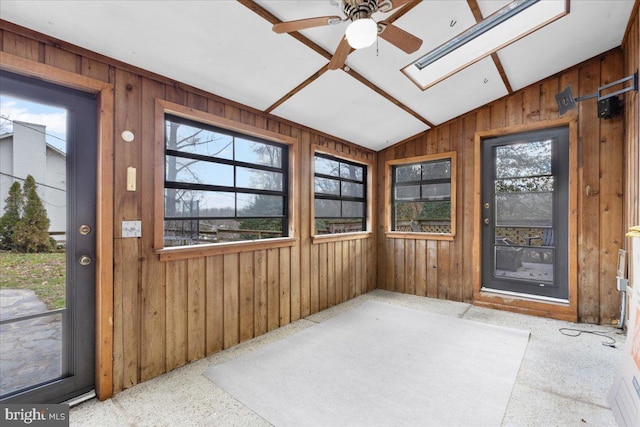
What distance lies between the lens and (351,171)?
4.46 metres

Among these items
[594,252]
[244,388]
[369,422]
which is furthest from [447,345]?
[594,252]

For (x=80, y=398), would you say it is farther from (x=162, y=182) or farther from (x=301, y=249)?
(x=301, y=249)

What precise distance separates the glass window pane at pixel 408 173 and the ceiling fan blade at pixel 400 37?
2809 millimetres

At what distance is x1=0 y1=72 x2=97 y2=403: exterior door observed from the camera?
1707 millimetres

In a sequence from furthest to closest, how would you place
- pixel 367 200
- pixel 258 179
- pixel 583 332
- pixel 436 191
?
pixel 367 200, pixel 436 191, pixel 258 179, pixel 583 332

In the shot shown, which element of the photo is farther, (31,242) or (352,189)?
(352,189)

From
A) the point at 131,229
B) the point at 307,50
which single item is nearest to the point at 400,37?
the point at 307,50

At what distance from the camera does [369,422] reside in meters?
1.69

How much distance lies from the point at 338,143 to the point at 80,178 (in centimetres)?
292

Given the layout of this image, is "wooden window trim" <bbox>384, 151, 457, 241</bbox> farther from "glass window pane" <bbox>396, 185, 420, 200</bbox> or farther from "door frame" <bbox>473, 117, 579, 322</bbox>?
"door frame" <bbox>473, 117, 579, 322</bbox>

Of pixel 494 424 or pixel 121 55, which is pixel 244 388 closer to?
pixel 494 424

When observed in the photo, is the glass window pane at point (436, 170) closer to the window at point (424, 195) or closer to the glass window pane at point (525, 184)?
the window at point (424, 195)

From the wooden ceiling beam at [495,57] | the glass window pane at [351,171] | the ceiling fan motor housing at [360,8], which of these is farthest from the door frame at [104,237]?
the glass window pane at [351,171]

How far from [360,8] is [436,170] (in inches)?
124
